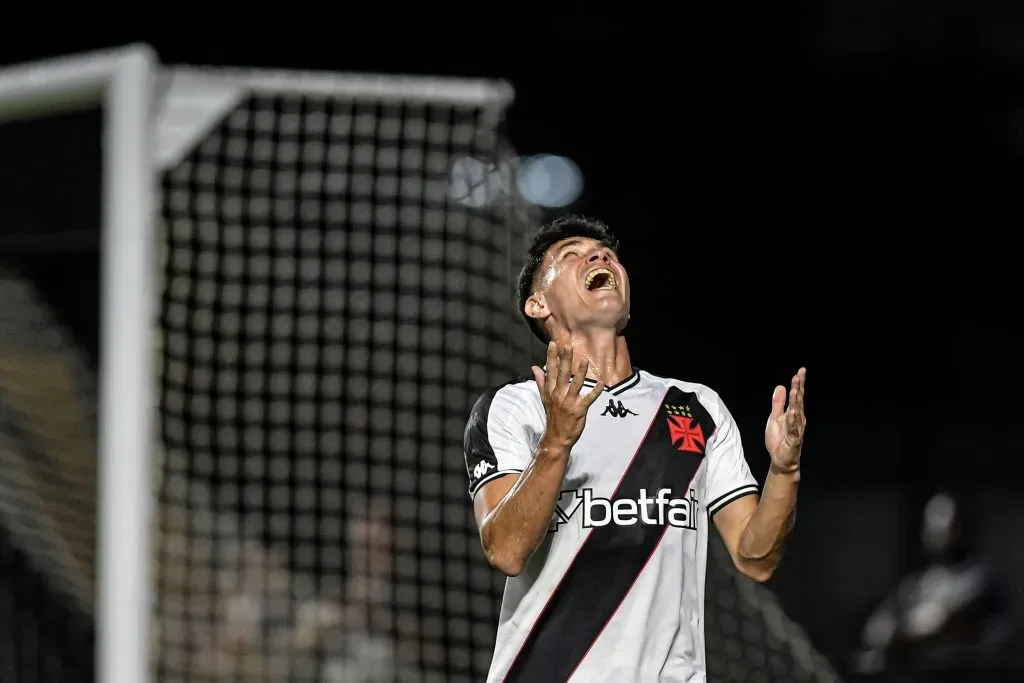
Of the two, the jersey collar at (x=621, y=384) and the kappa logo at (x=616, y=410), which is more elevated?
the jersey collar at (x=621, y=384)

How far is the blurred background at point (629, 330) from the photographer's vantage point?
20.0 ft

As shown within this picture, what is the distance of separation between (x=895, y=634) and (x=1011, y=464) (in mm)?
6964

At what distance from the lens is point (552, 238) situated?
2791 millimetres

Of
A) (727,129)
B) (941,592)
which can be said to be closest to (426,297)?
(941,592)

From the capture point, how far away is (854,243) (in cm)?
1504

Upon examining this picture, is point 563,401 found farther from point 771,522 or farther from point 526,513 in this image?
point 771,522

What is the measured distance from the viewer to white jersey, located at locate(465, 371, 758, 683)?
2498 millimetres

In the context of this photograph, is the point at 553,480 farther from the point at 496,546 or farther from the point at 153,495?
the point at 153,495

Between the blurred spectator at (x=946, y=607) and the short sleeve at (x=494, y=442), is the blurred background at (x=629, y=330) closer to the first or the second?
the blurred spectator at (x=946, y=607)

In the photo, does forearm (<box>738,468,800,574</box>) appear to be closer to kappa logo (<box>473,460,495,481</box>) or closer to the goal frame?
kappa logo (<box>473,460,495,481</box>)

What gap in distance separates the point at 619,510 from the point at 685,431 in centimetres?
23

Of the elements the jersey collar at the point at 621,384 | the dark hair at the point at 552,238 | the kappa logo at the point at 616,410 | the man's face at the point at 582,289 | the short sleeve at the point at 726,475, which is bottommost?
the short sleeve at the point at 726,475


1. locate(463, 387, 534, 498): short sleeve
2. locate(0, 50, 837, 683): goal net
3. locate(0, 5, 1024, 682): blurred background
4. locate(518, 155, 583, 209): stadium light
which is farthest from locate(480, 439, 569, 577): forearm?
locate(518, 155, 583, 209): stadium light

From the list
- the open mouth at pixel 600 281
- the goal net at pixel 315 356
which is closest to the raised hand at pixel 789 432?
the open mouth at pixel 600 281
